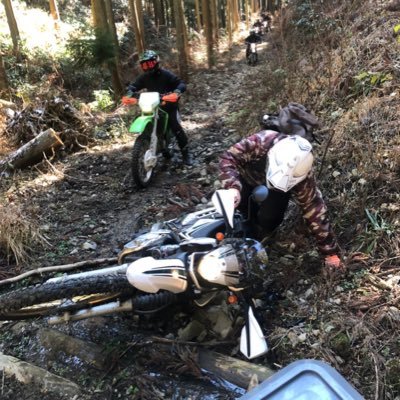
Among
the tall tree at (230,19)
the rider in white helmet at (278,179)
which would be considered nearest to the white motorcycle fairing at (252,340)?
the rider in white helmet at (278,179)

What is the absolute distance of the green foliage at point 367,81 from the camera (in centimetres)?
540

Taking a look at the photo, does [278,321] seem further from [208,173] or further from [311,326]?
[208,173]

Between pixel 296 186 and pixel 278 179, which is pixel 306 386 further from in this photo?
pixel 296 186

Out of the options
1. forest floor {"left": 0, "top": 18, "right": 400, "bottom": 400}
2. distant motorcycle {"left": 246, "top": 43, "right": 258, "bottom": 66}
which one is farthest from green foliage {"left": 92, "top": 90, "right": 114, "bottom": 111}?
distant motorcycle {"left": 246, "top": 43, "right": 258, "bottom": 66}

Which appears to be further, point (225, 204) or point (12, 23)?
point (12, 23)

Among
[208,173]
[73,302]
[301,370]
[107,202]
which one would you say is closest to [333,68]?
[208,173]

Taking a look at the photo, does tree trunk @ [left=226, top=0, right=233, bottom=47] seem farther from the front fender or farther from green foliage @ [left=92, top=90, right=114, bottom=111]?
the front fender

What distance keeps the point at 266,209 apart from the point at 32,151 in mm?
4426

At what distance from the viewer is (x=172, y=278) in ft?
8.55

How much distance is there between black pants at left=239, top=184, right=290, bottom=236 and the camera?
135 inches

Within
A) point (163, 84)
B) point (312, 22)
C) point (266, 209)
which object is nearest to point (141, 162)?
point (163, 84)

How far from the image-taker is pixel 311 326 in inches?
125

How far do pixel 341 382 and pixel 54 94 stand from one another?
7.79 m

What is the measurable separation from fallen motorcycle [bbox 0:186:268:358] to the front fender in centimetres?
240
